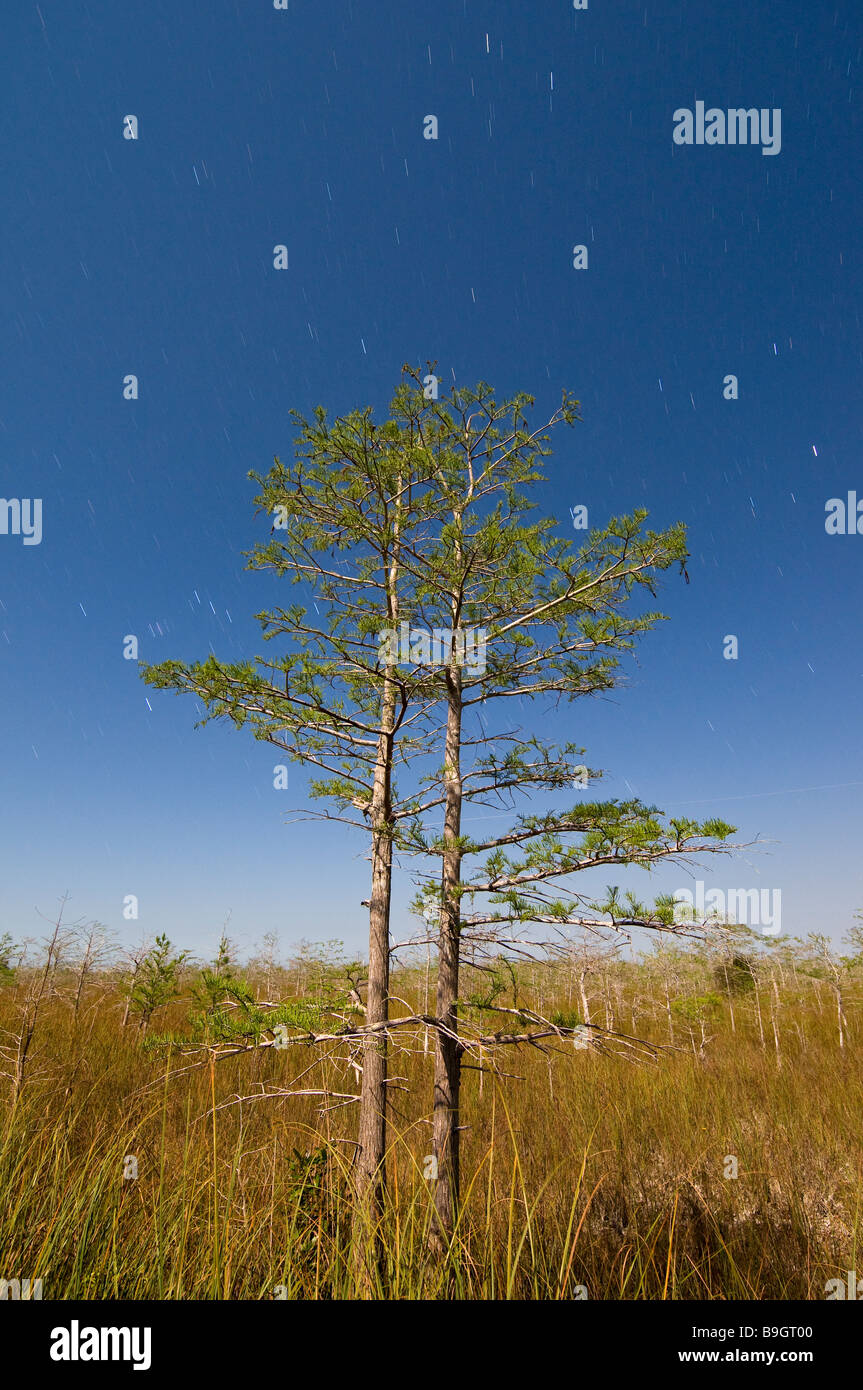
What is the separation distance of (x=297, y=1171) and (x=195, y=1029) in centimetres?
153

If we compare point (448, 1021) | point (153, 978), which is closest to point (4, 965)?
point (153, 978)

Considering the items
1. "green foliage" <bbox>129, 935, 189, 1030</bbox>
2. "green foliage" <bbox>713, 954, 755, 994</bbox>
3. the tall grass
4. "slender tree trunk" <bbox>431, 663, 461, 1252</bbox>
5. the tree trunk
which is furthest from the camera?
"green foliage" <bbox>713, 954, 755, 994</bbox>

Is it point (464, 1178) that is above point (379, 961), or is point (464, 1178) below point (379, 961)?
below

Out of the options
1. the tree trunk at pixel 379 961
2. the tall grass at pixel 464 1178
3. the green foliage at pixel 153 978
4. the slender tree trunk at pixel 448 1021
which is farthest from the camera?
the green foliage at pixel 153 978

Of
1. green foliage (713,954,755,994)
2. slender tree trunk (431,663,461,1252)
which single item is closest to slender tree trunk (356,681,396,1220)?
slender tree trunk (431,663,461,1252)

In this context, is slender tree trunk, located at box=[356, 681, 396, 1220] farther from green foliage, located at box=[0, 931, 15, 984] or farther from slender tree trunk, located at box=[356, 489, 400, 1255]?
green foliage, located at box=[0, 931, 15, 984]

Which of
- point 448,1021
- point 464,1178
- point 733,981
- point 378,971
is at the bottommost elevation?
point 733,981

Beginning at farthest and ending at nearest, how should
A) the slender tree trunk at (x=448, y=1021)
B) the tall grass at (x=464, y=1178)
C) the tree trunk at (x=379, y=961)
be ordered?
the tree trunk at (x=379, y=961) → the slender tree trunk at (x=448, y=1021) → the tall grass at (x=464, y=1178)

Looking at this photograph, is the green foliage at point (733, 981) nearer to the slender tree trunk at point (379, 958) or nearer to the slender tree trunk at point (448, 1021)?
the slender tree trunk at point (448, 1021)

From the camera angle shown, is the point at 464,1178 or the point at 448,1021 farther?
the point at 464,1178

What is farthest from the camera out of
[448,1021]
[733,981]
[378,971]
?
[733,981]

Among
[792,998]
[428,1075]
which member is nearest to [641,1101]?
[428,1075]

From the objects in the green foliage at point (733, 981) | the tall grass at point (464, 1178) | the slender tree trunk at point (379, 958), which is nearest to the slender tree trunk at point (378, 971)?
the slender tree trunk at point (379, 958)

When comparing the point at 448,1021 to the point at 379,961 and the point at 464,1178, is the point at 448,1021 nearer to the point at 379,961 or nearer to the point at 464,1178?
the point at 379,961
